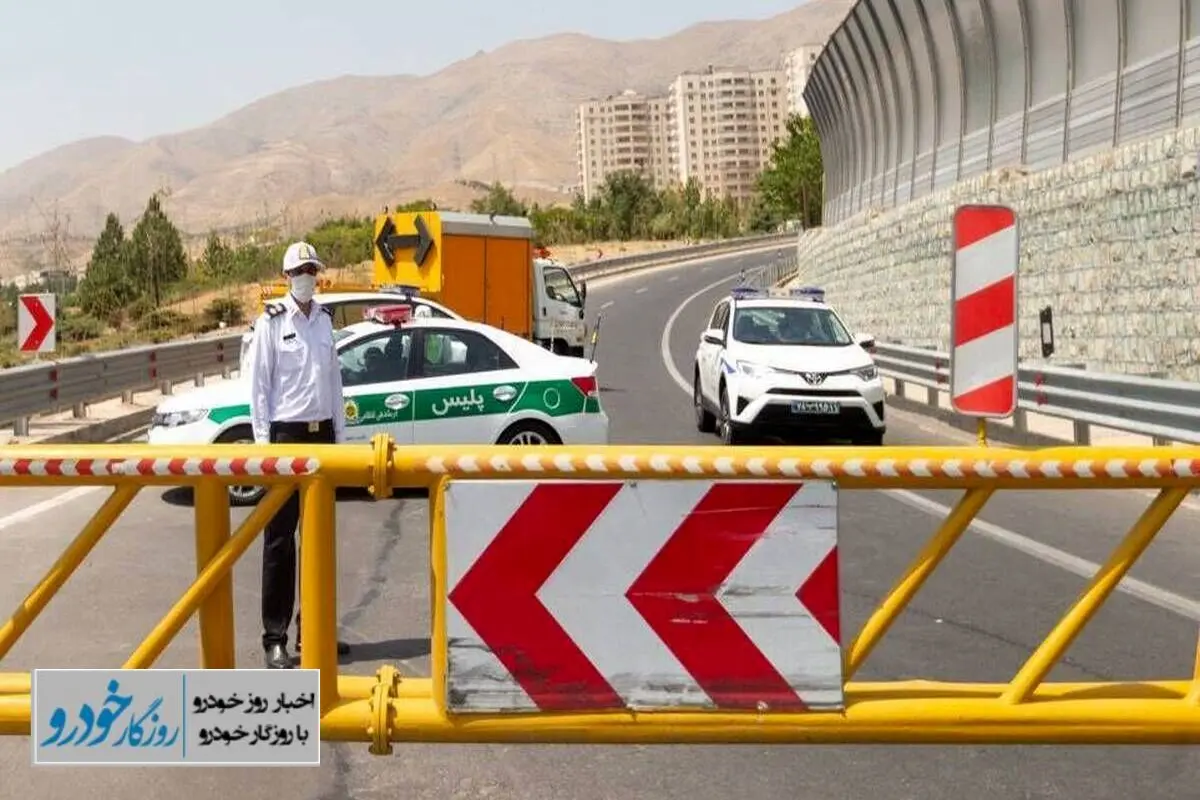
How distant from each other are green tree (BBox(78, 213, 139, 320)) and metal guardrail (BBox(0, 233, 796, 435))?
24.6m

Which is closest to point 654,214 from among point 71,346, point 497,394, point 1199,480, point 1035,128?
point 71,346

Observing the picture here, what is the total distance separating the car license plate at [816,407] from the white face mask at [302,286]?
8756 millimetres

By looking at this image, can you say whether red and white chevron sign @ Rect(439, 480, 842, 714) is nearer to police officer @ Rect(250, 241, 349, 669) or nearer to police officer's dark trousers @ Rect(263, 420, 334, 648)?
police officer's dark trousers @ Rect(263, 420, 334, 648)

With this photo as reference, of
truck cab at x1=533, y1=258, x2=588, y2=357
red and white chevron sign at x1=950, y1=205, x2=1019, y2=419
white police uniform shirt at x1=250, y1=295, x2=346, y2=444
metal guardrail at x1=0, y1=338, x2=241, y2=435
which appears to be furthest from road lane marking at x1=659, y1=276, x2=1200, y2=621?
truck cab at x1=533, y1=258, x2=588, y2=357

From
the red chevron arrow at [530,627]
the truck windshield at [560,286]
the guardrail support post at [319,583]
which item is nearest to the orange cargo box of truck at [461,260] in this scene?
the truck windshield at [560,286]

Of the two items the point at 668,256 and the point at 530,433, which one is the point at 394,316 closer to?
the point at 530,433

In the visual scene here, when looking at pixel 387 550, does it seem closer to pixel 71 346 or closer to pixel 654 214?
pixel 71 346

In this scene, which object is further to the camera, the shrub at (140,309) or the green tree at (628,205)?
the green tree at (628,205)

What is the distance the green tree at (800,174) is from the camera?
102 meters

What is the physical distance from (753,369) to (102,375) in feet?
29.7

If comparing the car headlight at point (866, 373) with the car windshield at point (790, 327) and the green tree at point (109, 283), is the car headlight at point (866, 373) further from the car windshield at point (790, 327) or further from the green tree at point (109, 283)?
the green tree at point (109, 283)

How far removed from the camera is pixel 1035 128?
64.5ft

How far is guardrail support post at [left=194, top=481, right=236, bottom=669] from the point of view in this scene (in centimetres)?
427

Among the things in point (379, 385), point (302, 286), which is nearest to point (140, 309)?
point (379, 385)
